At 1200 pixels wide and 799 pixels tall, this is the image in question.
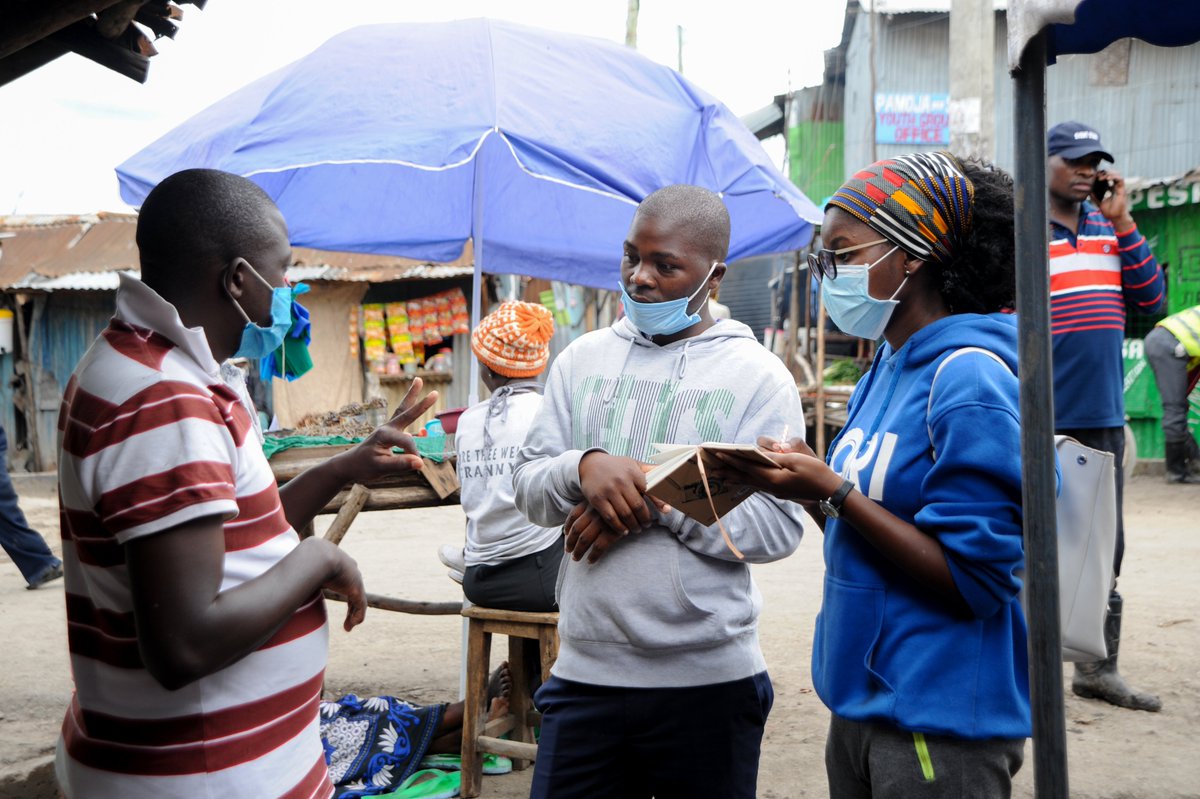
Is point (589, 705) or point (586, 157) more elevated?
point (586, 157)

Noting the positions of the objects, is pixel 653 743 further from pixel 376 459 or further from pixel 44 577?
pixel 44 577

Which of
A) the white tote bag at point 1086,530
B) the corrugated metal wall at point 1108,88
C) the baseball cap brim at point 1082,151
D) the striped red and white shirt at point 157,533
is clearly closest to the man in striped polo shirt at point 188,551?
the striped red and white shirt at point 157,533

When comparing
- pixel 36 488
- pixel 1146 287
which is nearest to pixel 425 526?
pixel 36 488

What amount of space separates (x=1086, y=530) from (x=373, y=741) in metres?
3.06

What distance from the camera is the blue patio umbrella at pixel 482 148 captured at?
4320mm

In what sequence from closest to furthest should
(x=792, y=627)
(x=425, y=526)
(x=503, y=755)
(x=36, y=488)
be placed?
(x=503, y=755) → (x=792, y=627) → (x=425, y=526) → (x=36, y=488)

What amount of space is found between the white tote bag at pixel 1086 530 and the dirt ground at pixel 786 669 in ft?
7.02

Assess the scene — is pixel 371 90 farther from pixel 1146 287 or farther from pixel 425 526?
pixel 425 526

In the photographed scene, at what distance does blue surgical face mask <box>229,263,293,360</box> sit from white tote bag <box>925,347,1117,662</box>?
1.50 m

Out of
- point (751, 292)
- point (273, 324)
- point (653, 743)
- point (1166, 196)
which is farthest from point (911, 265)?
point (751, 292)

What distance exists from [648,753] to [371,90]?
3.38m

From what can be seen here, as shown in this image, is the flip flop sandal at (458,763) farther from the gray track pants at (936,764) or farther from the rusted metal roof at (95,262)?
the rusted metal roof at (95,262)

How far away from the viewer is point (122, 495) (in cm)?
145

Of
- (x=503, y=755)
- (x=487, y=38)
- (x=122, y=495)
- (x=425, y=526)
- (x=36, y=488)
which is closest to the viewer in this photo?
(x=122, y=495)
